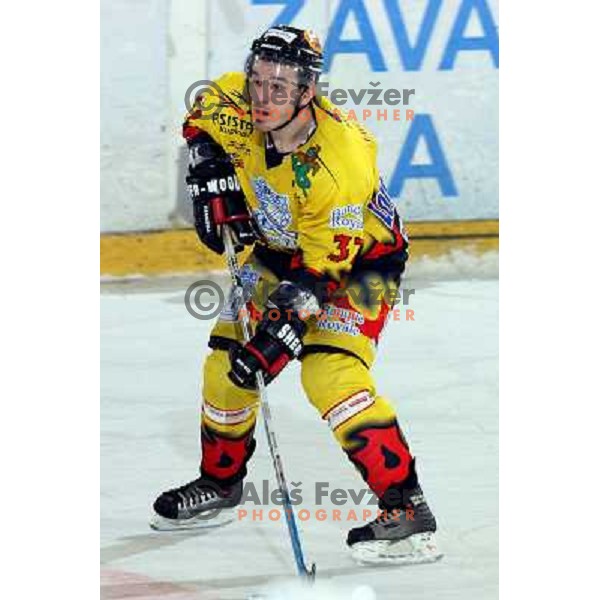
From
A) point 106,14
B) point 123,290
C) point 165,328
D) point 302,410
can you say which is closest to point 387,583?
point 302,410

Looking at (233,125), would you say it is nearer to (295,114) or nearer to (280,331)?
(295,114)

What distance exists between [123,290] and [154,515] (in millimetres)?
2407

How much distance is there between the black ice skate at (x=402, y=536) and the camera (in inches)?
226

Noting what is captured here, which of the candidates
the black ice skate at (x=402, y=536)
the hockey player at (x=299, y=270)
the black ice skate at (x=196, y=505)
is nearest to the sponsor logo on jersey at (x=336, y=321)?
the hockey player at (x=299, y=270)

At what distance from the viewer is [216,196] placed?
5918 mm

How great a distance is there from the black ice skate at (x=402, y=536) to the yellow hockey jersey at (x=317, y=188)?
0.68m

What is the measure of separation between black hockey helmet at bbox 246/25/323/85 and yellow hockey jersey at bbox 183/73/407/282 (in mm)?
96

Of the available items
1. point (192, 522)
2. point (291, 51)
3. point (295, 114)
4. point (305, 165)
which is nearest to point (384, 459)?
point (192, 522)

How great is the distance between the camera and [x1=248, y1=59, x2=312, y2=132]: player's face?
5535 millimetres

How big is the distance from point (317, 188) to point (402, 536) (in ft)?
3.24

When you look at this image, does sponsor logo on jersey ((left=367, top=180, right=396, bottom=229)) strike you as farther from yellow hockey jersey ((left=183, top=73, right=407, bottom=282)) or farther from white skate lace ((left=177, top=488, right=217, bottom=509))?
white skate lace ((left=177, top=488, right=217, bottom=509))

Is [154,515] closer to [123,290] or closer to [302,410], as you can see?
[302,410]

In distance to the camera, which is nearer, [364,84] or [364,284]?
[364,284]

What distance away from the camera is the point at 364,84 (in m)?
8.49
